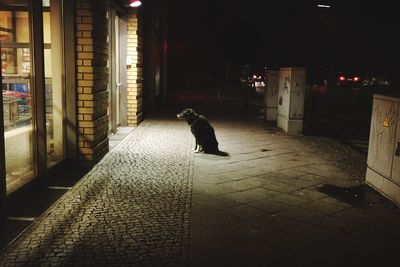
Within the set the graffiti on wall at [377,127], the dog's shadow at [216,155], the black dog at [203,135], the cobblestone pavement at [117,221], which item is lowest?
the cobblestone pavement at [117,221]

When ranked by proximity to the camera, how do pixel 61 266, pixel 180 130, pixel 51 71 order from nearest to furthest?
pixel 61 266 → pixel 51 71 → pixel 180 130

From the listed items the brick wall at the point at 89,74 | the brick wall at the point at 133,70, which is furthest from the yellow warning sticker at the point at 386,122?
the brick wall at the point at 133,70

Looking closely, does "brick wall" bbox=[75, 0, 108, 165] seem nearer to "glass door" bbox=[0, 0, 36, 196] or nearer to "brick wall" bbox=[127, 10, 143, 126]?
"glass door" bbox=[0, 0, 36, 196]

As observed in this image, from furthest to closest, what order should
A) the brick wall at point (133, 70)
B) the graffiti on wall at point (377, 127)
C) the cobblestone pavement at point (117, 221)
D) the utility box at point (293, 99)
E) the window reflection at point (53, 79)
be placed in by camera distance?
1. the brick wall at point (133, 70)
2. the utility box at point (293, 99)
3. the window reflection at point (53, 79)
4. the graffiti on wall at point (377, 127)
5. the cobblestone pavement at point (117, 221)

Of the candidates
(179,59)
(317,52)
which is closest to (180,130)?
(317,52)

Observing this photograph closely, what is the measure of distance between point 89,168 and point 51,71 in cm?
170

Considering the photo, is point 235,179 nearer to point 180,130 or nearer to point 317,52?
point 180,130

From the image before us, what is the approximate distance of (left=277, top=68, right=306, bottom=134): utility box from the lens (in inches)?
456

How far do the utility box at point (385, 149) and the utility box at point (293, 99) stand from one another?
4.97 meters

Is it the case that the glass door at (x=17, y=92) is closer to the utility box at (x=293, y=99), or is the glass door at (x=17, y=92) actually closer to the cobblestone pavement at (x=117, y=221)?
the cobblestone pavement at (x=117, y=221)

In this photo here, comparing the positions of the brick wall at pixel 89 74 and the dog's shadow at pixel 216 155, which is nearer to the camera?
the brick wall at pixel 89 74

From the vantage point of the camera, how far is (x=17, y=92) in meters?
6.00

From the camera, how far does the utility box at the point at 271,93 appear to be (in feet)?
47.2

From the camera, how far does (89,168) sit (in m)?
7.17
